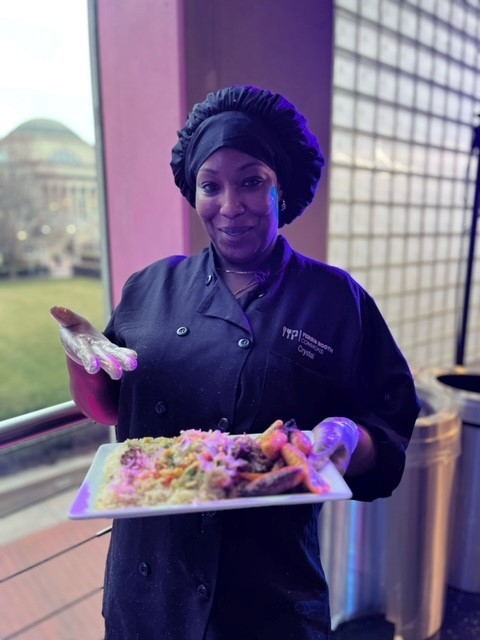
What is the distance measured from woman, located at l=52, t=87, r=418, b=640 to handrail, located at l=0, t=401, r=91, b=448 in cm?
44

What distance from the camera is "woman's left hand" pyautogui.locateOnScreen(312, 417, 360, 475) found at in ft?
2.42

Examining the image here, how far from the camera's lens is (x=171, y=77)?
1288 millimetres

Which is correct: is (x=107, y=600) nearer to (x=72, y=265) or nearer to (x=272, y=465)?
(x=272, y=465)

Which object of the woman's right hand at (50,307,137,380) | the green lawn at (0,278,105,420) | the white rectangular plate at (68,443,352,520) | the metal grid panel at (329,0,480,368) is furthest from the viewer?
the green lawn at (0,278,105,420)

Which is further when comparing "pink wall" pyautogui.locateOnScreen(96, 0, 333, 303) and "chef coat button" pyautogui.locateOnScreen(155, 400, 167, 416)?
"pink wall" pyautogui.locateOnScreen(96, 0, 333, 303)

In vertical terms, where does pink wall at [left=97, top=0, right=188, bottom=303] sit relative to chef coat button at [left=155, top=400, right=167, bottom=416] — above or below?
above

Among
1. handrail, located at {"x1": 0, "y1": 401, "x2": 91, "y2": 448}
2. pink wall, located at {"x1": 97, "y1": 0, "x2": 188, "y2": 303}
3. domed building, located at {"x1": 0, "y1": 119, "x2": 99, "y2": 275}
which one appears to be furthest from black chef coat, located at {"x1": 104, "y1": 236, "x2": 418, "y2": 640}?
domed building, located at {"x1": 0, "y1": 119, "x2": 99, "y2": 275}

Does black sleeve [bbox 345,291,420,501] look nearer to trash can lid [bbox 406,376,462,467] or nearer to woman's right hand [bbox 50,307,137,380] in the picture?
woman's right hand [bbox 50,307,137,380]

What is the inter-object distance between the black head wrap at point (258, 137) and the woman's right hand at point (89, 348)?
1.01 ft

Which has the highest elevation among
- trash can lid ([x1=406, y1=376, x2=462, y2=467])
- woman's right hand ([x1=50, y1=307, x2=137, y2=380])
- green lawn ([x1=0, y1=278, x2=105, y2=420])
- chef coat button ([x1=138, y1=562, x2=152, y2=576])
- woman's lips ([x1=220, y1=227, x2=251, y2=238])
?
woman's lips ([x1=220, y1=227, x2=251, y2=238])

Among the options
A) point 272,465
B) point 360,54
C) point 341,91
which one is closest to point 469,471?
point 272,465

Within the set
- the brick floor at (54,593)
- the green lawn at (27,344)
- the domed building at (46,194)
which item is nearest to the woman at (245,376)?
the brick floor at (54,593)

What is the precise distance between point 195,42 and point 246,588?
1230mm

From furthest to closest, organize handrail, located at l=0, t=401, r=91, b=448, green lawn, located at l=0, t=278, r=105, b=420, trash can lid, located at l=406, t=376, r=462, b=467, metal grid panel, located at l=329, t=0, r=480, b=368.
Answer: green lawn, located at l=0, t=278, r=105, b=420
metal grid panel, located at l=329, t=0, r=480, b=368
trash can lid, located at l=406, t=376, r=462, b=467
handrail, located at l=0, t=401, r=91, b=448
